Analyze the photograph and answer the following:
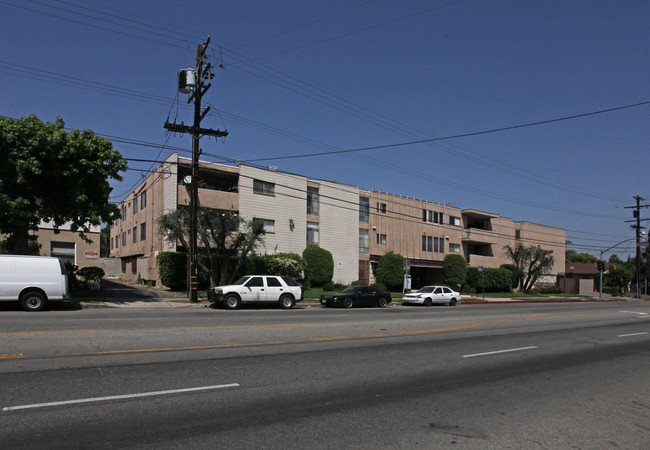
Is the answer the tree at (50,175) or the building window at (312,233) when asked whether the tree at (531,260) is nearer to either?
the building window at (312,233)

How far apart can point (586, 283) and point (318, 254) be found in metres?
43.6

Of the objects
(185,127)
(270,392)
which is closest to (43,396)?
(270,392)

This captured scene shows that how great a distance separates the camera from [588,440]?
17.7 ft

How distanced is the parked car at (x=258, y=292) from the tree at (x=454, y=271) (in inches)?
1160

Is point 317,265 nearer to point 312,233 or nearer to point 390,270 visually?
point 312,233

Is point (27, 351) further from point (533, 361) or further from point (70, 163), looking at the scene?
point (70, 163)

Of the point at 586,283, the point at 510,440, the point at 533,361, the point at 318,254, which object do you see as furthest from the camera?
the point at 586,283

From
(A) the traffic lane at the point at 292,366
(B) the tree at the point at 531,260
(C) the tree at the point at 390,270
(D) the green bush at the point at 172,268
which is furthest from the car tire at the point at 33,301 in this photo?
(B) the tree at the point at 531,260

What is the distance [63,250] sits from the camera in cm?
3362

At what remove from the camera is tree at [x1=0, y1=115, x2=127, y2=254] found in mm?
18609

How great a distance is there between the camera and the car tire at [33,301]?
16531mm

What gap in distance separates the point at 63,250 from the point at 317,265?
18304 mm

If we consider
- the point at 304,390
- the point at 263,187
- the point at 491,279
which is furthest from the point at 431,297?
the point at 304,390

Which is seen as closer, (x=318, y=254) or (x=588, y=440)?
(x=588, y=440)
